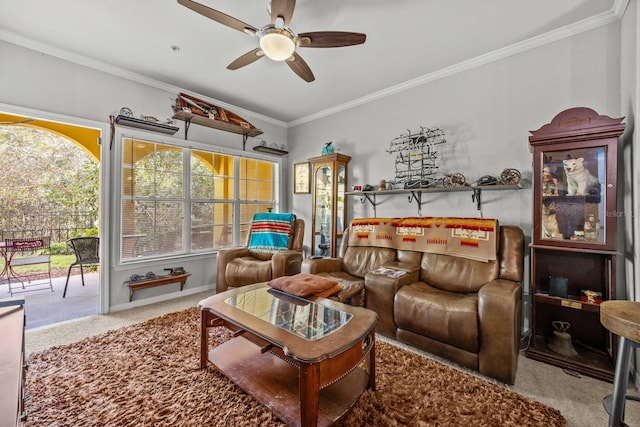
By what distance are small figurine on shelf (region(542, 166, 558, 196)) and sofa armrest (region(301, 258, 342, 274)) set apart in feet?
6.59

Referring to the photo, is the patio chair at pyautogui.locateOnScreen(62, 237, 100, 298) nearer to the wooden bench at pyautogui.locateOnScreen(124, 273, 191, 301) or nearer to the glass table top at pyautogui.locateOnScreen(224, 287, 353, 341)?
the wooden bench at pyautogui.locateOnScreen(124, 273, 191, 301)

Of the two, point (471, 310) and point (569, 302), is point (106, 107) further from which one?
point (569, 302)

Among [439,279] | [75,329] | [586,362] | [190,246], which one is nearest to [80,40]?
[190,246]

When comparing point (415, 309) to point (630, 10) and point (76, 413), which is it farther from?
point (630, 10)

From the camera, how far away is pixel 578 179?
2.09 metres

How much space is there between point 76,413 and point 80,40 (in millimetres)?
3069

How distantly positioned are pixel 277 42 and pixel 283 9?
20 cm

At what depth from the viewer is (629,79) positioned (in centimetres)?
198

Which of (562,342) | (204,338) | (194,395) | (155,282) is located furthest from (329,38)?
(155,282)

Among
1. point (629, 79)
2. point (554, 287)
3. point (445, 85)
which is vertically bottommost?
point (554, 287)

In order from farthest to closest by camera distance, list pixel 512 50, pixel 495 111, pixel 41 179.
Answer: pixel 41 179 → pixel 495 111 → pixel 512 50

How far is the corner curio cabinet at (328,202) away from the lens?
3854mm

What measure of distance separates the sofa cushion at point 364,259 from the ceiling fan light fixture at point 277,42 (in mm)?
2108

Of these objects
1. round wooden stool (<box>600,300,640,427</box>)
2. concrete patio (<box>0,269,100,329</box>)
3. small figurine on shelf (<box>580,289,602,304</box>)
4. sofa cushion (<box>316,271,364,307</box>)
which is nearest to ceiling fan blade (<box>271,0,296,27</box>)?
sofa cushion (<box>316,271,364,307</box>)
